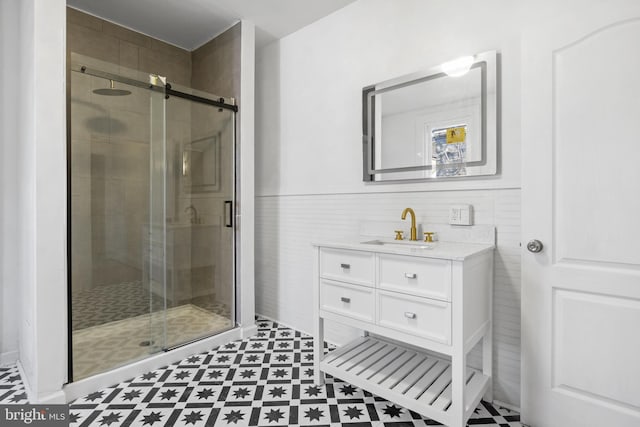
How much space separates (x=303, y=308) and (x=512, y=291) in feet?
5.13

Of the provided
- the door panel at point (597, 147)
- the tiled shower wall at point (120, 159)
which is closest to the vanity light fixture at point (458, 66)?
the door panel at point (597, 147)

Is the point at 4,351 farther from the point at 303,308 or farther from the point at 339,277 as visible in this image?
the point at 339,277

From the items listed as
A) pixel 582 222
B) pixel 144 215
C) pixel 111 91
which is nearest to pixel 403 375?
pixel 582 222

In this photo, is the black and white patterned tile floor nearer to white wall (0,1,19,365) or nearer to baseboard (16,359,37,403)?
baseboard (16,359,37,403)

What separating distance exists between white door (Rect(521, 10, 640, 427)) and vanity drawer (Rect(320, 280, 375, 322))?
0.74 meters

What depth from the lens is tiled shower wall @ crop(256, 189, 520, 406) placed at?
1.67 meters

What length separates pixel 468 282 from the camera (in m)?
1.44

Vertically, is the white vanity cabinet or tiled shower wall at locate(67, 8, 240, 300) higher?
tiled shower wall at locate(67, 8, 240, 300)

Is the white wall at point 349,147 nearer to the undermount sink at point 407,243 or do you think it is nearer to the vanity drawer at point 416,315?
the undermount sink at point 407,243

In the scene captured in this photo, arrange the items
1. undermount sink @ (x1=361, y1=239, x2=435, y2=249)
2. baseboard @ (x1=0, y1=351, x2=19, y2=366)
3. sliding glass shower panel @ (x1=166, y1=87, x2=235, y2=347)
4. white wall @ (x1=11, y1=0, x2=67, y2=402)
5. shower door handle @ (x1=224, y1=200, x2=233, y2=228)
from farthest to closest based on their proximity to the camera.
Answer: shower door handle @ (x1=224, y1=200, x2=233, y2=228) → sliding glass shower panel @ (x1=166, y1=87, x2=235, y2=347) → baseboard @ (x1=0, y1=351, x2=19, y2=366) → undermount sink @ (x1=361, y1=239, x2=435, y2=249) → white wall @ (x1=11, y1=0, x2=67, y2=402)

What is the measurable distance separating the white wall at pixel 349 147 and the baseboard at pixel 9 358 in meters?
1.73

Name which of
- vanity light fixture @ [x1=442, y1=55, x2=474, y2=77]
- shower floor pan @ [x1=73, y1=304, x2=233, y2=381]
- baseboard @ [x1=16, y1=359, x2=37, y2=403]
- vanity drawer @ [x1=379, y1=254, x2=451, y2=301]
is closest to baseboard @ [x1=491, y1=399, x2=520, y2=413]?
vanity drawer @ [x1=379, y1=254, x2=451, y2=301]

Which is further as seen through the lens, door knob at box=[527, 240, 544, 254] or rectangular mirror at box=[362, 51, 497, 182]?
rectangular mirror at box=[362, 51, 497, 182]

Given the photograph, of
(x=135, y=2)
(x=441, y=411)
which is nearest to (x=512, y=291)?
(x=441, y=411)
